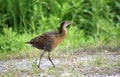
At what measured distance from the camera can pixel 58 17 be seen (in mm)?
13477

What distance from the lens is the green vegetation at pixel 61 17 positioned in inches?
501

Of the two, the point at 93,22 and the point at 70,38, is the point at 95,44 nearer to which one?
the point at 70,38

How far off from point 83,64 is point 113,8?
17.1 ft

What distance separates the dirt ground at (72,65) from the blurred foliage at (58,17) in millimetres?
A: 1937

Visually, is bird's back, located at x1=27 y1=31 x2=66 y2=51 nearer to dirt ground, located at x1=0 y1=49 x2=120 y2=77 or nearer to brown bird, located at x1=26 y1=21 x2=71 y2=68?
brown bird, located at x1=26 y1=21 x2=71 y2=68

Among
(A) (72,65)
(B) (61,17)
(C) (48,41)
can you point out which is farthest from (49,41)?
(B) (61,17)

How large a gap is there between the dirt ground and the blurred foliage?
1.94 metres

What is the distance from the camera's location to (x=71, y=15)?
13836mm

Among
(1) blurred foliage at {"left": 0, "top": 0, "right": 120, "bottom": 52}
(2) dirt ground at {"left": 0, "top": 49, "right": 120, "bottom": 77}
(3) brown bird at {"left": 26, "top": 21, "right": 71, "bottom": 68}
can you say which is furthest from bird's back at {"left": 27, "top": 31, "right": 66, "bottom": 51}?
(1) blurred foliage at {"left": 0, "top": 0, "right": 120, "bottom": 52}

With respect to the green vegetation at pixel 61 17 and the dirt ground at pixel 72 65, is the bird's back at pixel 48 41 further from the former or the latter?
the green vegetation at pixel 61 17

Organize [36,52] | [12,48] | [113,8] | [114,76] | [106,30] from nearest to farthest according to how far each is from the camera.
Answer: [114,76] → [36,52] → [12,48] → [106,30] → [113,8]

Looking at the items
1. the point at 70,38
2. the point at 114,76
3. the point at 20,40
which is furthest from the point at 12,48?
the point at 114,76

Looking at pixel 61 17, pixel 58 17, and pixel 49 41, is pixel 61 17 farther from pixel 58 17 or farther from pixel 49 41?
pixel 49 41

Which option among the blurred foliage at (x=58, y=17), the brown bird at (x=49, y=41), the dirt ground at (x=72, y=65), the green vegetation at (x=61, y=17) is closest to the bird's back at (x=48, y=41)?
the brown bird at (x=49, y=41)
